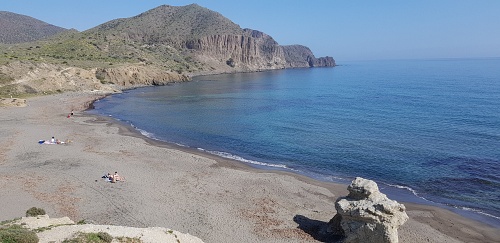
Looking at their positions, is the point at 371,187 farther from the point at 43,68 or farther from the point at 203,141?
the point at 43,68

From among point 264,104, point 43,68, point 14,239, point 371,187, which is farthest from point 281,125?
point 43,68

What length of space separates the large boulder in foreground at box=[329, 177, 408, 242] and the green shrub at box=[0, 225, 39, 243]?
661 inches

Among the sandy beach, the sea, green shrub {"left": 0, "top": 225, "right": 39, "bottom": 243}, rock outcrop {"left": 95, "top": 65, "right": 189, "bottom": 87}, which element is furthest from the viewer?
rock outcrop {"left": 95, "top": 65, "right": 189, "bottom": 87}

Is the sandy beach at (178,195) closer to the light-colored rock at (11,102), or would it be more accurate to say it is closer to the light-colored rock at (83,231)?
the light-colored rock at (83,231)

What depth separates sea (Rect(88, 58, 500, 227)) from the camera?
116 feet

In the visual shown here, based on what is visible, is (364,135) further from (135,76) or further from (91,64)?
(91,64)

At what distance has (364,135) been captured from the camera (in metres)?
52.7

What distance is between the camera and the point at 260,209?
28.8 m

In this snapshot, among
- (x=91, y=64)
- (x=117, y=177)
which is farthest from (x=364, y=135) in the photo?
(x=91, y=64)

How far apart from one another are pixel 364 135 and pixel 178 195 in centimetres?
3158

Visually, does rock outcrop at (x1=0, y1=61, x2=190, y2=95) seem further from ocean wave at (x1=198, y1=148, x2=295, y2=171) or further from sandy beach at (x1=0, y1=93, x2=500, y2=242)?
ocean wave at (x1=198, y1=148, x2=295, y2=171)

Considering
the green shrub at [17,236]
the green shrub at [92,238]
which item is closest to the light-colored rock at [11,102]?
the green shrub at [17,236]

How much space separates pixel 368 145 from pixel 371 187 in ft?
79.8

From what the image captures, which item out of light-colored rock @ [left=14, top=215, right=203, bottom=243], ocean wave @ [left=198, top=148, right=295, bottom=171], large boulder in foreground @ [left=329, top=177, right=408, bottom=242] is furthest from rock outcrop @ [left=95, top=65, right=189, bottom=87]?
large boulder in foreground @ [left=329, top=177, right=408, bottom=242]
